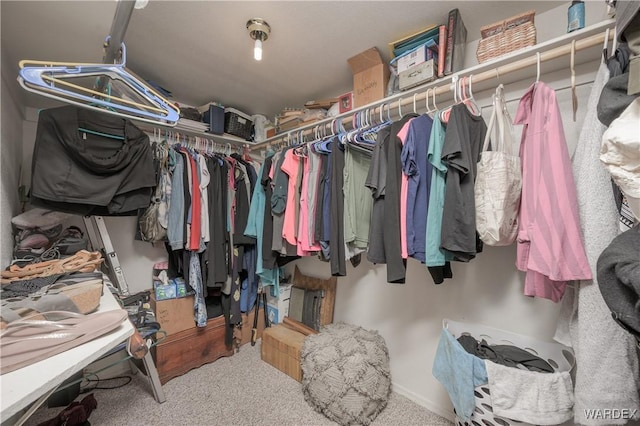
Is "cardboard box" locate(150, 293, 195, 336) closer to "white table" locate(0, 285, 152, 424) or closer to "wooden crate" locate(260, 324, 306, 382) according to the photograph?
"wooden crate" locate(260, 324, 306, 382)

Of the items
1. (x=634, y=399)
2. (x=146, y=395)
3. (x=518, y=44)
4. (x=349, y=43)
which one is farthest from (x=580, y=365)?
(x=146, y=395)

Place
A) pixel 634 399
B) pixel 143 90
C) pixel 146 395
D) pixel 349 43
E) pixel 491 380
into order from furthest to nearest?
pixel 146 395
pixel 349 43
pixel 143 90
pixel 491 380
pixel 634 399

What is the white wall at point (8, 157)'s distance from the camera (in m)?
1.16

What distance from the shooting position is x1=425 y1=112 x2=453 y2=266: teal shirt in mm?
1007

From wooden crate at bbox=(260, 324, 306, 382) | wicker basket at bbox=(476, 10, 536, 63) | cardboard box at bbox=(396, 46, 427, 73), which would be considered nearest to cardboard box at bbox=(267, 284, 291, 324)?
wooden crate at bbox=(260, 324, 306, 382)

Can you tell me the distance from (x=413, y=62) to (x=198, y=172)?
159 centimetres

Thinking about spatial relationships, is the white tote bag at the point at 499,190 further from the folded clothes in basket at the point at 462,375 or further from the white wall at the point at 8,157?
the white wall at the point at 8,157

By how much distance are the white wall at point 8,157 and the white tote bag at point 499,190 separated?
2.05 metres

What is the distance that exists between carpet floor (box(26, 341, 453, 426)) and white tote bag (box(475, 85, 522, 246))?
127cm

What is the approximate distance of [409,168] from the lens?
110 centimetres

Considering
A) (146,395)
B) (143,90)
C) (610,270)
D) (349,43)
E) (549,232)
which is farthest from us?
(146,395)

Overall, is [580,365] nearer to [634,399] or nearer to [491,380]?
[634,399]

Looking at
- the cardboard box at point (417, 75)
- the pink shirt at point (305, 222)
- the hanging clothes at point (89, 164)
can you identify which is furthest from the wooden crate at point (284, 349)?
the cardboard box at point (417, 75)

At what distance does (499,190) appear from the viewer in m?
0.89
